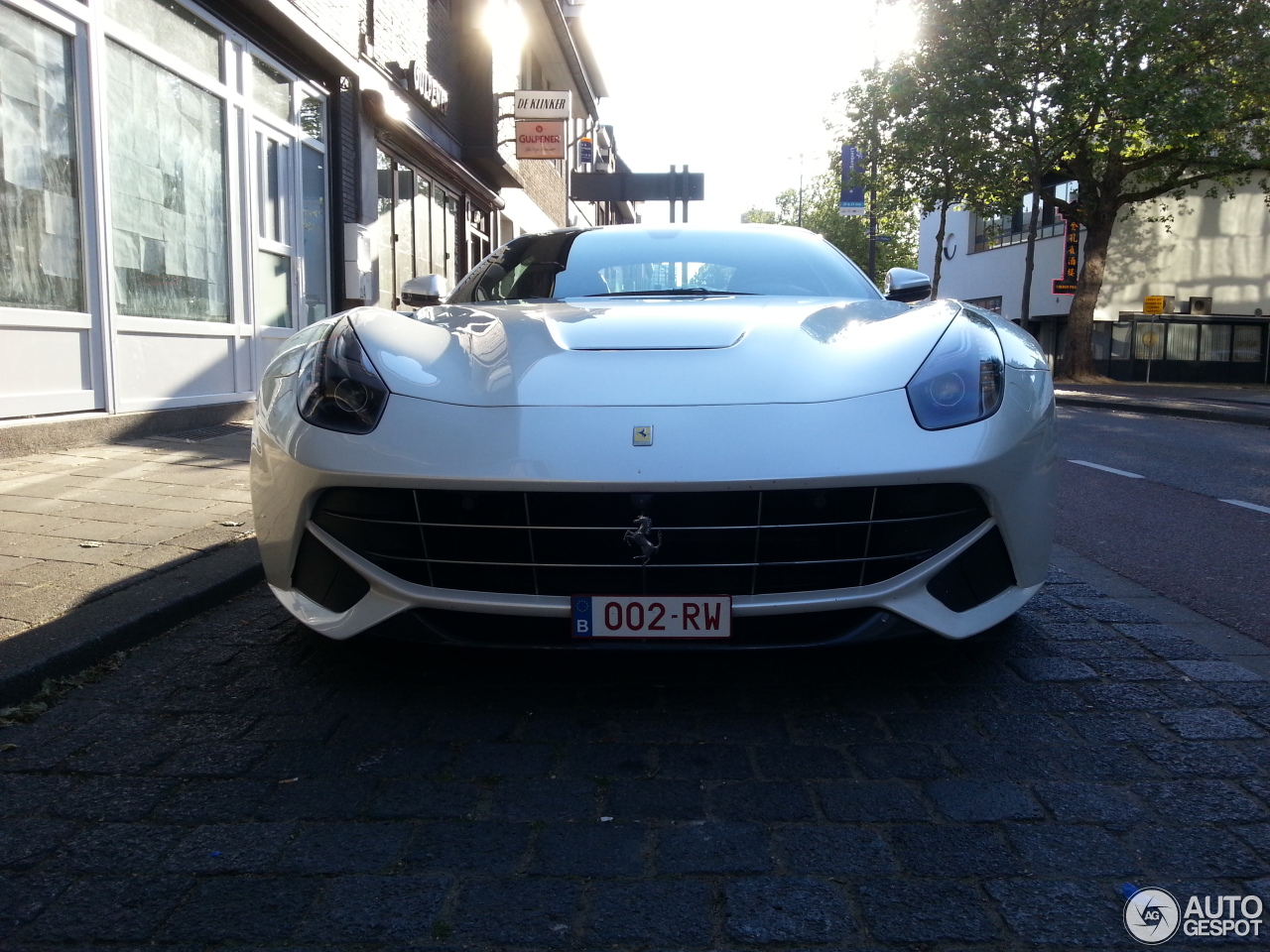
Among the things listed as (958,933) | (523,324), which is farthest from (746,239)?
(958,933)

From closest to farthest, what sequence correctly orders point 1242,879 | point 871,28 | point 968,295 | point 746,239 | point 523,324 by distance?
1. point 1242,879
2. point 523,324
3. point 746,239
4. point 871,28
5. point 968,295

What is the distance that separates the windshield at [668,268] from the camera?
3662mm

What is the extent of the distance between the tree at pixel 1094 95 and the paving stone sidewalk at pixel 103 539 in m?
22.1

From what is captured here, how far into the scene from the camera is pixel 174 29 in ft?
25.2

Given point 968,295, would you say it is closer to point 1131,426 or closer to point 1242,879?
point 1131,426

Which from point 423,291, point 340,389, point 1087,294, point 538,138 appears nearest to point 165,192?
point 423,291

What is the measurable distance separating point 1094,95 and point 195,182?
2036 cm

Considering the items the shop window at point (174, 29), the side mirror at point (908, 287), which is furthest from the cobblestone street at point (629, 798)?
the shop window at point (174, 29)

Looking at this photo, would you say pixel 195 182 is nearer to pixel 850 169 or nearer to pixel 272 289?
pixel 272 289

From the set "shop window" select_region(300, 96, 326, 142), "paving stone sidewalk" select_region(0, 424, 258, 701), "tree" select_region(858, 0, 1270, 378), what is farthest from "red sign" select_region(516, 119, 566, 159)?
"paving stone sidewalk" select_region(0, 424, 258, 701)

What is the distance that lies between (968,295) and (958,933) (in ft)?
128

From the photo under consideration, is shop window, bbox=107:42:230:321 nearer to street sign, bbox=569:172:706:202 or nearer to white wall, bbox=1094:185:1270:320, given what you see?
street sign, bbox=569:172:706:202

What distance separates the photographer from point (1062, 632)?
3.16 meters

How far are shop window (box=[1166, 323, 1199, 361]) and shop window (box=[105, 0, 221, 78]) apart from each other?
1125 inches
